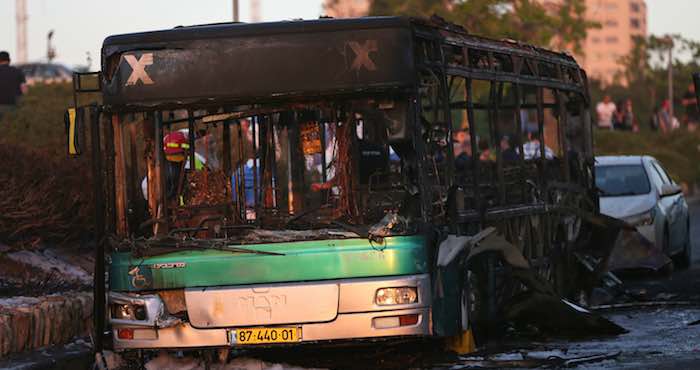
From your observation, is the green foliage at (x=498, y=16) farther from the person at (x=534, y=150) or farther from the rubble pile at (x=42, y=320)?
the rubble pile at (x=42, y=320)

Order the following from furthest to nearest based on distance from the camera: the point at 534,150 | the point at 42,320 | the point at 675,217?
the point at 675,217, the point at 534,150, the point at 42,320

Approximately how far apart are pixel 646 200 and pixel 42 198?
849cm

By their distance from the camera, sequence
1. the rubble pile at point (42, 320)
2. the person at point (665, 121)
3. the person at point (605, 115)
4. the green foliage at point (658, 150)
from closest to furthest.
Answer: the rubble pile at point (42, 320) → the person at point (605, 115) → the green foliage at point (658, 150) → the person at point (665, 121)

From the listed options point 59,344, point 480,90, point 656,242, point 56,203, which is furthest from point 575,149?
point 59,344

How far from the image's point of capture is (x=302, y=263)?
40.0 ft

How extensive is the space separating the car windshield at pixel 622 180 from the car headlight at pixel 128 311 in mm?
11905

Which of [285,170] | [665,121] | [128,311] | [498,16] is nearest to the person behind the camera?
[128,311]

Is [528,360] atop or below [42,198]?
below

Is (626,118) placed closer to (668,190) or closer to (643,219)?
(668,190)

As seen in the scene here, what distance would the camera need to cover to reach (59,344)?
47.8 feet

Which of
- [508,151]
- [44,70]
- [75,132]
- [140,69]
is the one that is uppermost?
[44,70]

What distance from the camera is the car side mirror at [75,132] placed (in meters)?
12.4

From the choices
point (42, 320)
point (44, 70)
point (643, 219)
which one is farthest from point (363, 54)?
point (44, 70)

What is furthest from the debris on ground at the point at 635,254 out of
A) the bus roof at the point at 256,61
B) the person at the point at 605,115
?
the person at the point at 605,115
